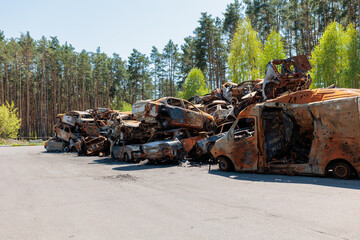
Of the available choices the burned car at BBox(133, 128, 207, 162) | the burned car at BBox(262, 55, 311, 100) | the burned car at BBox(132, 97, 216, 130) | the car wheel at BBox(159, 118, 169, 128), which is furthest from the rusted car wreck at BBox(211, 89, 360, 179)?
the car wheel at BBox(159, 118, 169, 128)

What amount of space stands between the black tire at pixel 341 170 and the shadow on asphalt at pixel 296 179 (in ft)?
0.50

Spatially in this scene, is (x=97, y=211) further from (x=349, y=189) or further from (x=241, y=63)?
(x=241, y=63)

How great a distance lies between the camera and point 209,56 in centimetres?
4744

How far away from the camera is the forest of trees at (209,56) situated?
93.4 ft

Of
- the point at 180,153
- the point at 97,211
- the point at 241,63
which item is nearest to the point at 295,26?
the point at 241,63

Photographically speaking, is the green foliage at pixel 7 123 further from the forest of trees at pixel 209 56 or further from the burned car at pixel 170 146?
the burned car at pixel 170 146

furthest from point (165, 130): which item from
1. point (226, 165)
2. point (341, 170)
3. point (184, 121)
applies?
point (341, 170)

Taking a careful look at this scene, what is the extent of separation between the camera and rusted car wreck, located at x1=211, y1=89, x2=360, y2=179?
688cm

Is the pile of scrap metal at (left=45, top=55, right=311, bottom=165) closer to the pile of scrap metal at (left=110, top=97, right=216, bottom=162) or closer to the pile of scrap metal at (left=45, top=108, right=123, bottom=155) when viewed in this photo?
the pile of scrap metal at (left=110, top=97, right=216, bottom=162)

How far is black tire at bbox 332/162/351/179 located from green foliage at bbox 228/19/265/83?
88.9 ft

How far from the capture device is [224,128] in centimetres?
1367

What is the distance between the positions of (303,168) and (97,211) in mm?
5820

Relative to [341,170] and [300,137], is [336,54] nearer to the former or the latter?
[300,137]

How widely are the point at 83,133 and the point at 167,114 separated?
36.0ft
